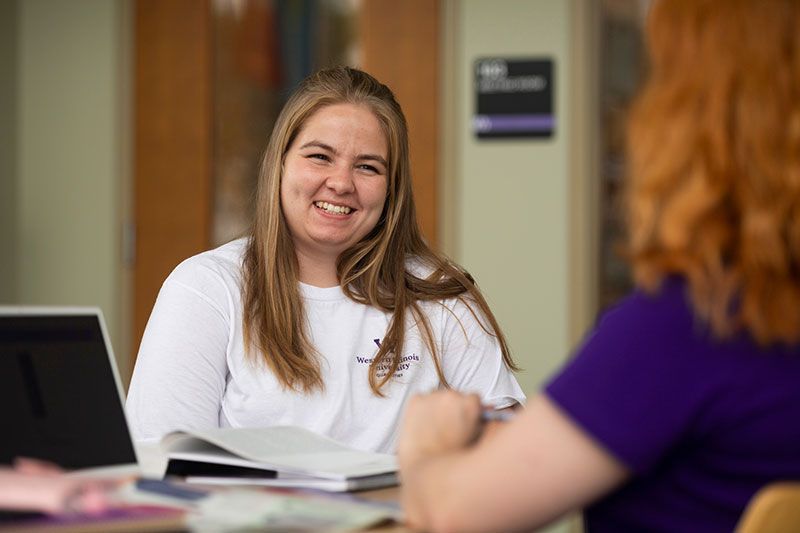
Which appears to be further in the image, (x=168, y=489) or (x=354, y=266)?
(x=354, y=266)

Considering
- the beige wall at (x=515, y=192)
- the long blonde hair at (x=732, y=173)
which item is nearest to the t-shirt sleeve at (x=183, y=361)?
the long blonde hair at (x=732, y=173)

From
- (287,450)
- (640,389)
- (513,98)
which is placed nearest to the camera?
(640,389)

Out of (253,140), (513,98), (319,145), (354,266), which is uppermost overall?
(513,98)

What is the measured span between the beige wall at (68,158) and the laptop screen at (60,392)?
2538 mm

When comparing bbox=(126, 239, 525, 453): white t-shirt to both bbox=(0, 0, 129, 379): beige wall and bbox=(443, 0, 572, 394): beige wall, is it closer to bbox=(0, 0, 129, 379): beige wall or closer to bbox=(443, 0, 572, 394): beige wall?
bbox=(443, 0, 572, 394): beige wall

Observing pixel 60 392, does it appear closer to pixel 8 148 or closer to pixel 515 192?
pixel 515 192

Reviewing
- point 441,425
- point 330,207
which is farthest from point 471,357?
point 441,425

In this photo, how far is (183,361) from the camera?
71.3 inches

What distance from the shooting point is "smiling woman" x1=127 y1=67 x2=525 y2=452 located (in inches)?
72.5

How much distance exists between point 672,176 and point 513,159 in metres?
2.57

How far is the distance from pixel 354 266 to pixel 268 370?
0.32 m

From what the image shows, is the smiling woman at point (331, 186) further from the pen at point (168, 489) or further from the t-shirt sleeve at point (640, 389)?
the t-shirt sleeve at point (640, 389)

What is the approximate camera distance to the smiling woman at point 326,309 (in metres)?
1.84

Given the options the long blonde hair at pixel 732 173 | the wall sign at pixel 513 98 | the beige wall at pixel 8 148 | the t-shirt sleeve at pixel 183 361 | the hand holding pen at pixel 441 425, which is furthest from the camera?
the beige wall at pixel 8 148
